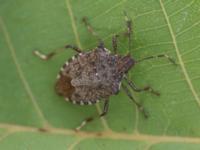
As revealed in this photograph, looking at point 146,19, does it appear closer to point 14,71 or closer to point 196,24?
point 196,24

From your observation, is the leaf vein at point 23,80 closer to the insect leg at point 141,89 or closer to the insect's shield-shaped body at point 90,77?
the insect's shield-shaped body at point 90,77

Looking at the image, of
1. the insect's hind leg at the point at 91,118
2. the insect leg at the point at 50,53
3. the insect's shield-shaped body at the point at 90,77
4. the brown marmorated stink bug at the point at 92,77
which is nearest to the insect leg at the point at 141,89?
the brown marmorated stink bug at the point at 92,77

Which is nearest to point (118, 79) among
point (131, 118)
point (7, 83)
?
point (131, 118)

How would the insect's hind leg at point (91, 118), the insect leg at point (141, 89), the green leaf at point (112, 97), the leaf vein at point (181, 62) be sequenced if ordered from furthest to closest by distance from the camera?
the insect's hind leg at point (91, 118), the insect leg at point (141, 89), the green leaf at point (112, 97), the leaf vein at point (181, 62)

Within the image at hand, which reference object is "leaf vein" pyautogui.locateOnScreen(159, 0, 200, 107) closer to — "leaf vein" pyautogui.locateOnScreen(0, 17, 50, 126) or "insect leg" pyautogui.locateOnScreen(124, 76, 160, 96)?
"insect leg" pyautogui.locateOnScreen(124, 76, 160, 96)

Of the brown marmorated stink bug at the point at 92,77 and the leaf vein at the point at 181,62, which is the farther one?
the brown marmorated stink bug at the point at 92,77

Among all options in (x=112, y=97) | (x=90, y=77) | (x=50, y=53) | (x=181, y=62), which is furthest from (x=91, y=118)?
(x=181, y=62)

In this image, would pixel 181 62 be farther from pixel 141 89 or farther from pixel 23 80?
pixel 23 80
